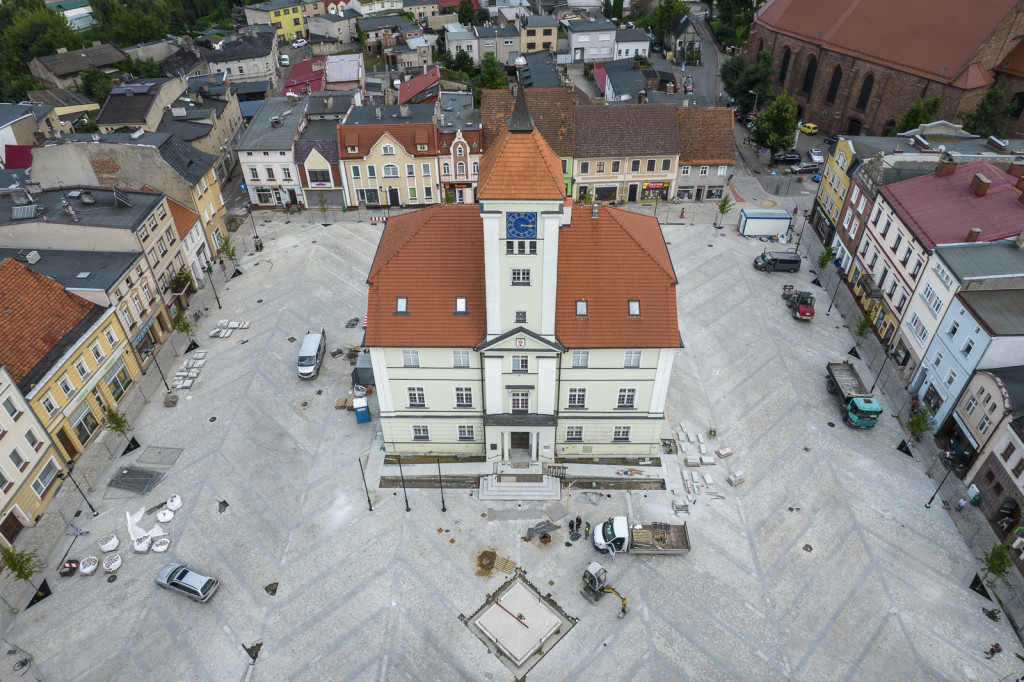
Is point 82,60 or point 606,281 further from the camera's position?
point 82,60

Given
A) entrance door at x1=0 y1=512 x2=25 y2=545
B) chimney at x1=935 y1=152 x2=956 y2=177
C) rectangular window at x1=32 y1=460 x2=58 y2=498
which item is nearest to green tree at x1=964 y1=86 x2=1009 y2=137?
chimney at x1=935 y1=152 x2=956 y2=177

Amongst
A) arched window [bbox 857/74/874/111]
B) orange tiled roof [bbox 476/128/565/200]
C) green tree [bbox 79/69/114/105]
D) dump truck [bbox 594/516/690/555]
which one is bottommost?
dump truck [bbox 594/516/690/555]

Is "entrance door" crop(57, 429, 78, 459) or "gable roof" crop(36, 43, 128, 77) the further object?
"gable roof" crop(36, 43, 128, 77)

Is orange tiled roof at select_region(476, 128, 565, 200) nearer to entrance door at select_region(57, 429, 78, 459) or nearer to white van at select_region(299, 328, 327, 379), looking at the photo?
white van at select_region(299, 328, 327, 379)

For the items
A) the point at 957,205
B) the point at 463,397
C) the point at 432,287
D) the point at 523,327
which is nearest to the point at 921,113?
the point at 957,205

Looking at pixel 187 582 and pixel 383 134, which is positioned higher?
pixel 383 134

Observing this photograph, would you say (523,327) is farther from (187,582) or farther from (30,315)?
(30,315)

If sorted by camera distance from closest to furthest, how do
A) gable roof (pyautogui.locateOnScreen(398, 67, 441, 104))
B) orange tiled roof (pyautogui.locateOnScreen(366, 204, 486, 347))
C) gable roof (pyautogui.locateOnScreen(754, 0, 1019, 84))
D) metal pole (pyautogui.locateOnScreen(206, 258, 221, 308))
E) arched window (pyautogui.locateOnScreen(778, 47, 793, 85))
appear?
orange tiled roof (pyautogui.locateOnScreen(366, 204, 486, 347)) < metal pole (pyautogui.locateOnScreen(206, 258, 221, 308)) < gable roof (pyautogui.locateOnScreen(754, 0, 1019, 84)) < gable roof (pyautogui.locateOnScreen(398, 67, 441, 104)) < arched window (pyautogui.locateOnScreen(778, 47, 793, 85))
